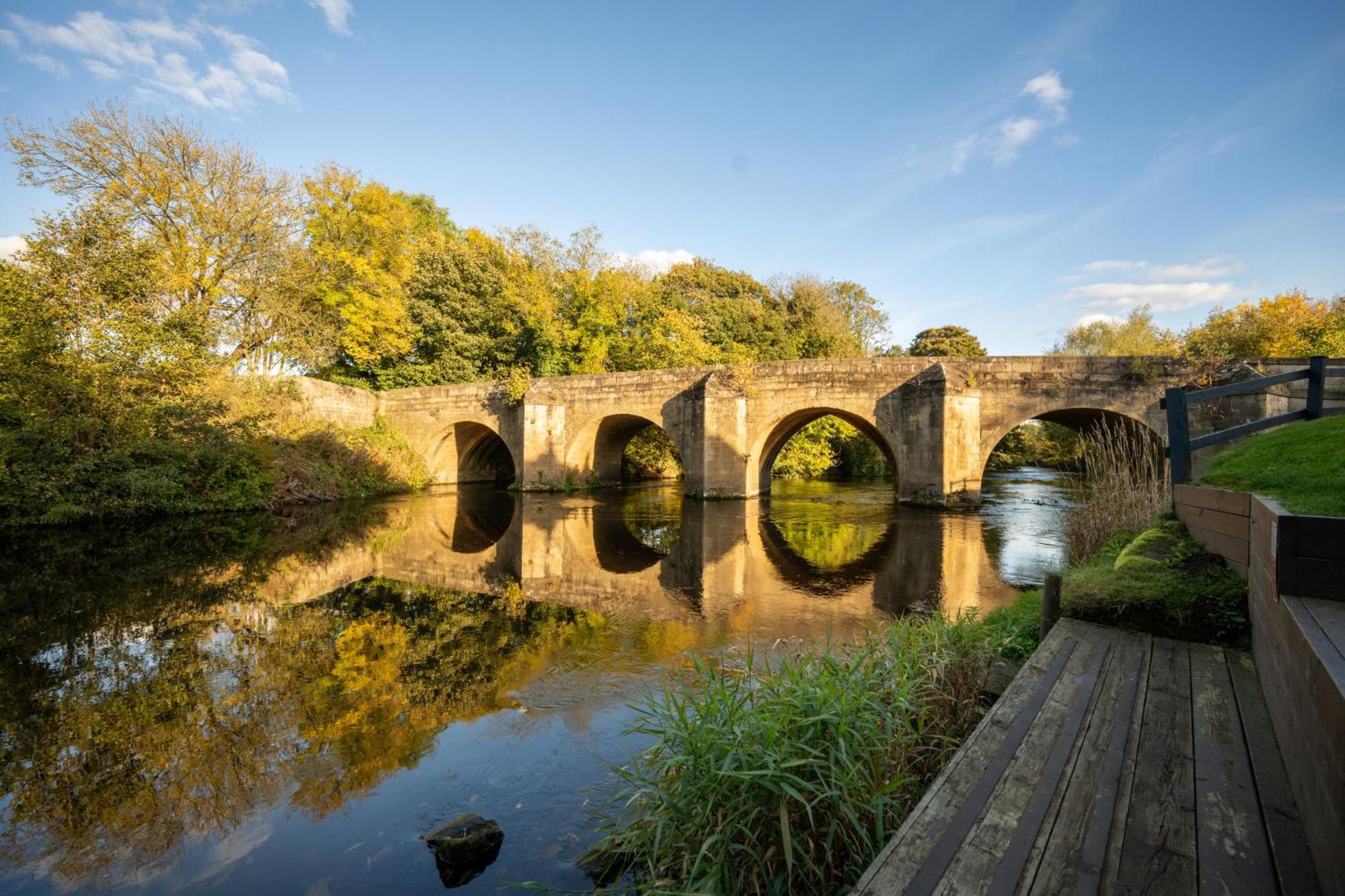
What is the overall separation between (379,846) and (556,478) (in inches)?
700

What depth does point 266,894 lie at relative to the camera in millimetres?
2391

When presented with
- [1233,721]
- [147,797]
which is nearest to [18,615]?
[147,797]

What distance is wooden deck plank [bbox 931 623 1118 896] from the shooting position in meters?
1.49

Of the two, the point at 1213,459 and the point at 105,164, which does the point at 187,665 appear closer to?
the point at 1213,459

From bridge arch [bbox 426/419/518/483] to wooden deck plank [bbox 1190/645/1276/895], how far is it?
2093 cm

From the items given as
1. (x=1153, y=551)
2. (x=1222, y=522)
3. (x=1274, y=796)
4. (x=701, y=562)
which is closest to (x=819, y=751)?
(x=1274, y=796)

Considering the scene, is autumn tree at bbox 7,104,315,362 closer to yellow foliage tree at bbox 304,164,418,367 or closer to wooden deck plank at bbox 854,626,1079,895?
yellow foliage tree at bbox 304,164,418,367

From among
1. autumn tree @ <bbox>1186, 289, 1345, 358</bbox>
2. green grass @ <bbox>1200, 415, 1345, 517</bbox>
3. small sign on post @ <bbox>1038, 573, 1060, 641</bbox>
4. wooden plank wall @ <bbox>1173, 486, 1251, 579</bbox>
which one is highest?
autumn tree @ <bbox>1186, 289, 1345, 358</bbox>

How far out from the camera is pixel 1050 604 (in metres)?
3.75

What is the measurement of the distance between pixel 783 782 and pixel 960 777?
635mm

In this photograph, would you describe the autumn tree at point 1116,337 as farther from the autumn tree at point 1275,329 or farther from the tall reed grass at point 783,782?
the tall reed grass at point 783,782

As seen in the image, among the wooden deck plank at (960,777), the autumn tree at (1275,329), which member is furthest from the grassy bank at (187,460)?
the autumn tree at (1275,329)

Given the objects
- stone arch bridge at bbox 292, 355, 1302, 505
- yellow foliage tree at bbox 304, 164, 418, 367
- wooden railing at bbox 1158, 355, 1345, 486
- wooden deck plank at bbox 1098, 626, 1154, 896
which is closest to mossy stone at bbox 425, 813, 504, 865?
wooden deck plank at bbox 1098, 626, 1154, 896

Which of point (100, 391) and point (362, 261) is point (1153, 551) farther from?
point (362, 261)
